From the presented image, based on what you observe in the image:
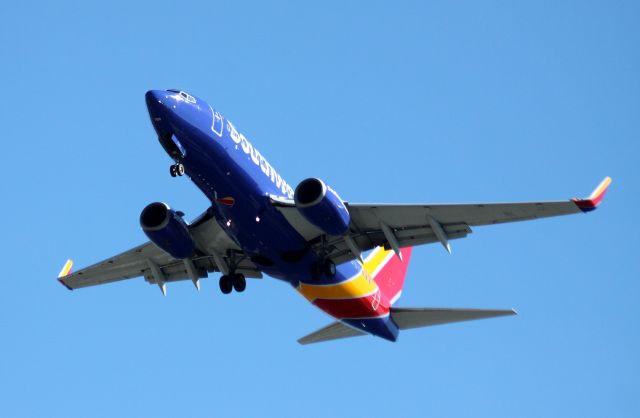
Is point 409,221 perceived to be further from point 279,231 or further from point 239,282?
point 239,282

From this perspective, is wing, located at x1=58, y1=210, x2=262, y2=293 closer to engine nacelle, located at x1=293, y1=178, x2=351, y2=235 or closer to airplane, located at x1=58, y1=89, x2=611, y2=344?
airplane, located at x1=58, y1=89, x2=611, y2=344

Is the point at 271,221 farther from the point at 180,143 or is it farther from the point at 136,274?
the point at 136,274

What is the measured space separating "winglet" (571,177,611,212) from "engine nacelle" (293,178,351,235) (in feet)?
23.8

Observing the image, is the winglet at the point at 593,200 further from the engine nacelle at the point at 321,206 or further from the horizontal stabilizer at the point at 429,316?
the engine nacelle at the point at 321,206

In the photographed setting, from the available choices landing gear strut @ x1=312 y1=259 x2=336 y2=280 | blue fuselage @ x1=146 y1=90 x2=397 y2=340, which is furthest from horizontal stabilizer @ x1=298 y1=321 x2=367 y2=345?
blue fuselage @ x1=146 y1=90 x2=397 y2=340

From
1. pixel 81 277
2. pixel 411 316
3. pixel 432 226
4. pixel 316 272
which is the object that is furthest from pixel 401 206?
pixel 81 277

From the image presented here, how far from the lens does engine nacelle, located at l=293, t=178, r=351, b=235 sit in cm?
3631

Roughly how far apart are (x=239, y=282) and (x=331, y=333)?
443cm

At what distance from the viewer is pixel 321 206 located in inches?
1428

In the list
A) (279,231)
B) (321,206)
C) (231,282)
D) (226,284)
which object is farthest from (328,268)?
(226,284)

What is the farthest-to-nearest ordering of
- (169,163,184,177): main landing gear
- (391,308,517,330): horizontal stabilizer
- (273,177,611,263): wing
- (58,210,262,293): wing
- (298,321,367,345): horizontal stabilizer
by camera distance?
(298,321,367,345): horizontal stabilizer → (58,210,262,293): wing → (391,308,517,330): horizontal stabilizer → (169,163,184,177): main landing gear → (273,177,611,263): wing

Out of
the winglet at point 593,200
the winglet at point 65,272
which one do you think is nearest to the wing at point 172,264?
the winglet at point 65,272

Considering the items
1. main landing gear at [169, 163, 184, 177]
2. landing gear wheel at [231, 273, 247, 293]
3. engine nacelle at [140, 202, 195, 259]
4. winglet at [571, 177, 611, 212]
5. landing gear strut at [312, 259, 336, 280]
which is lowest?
landing gear wheel at [231, 273, 247, 293]

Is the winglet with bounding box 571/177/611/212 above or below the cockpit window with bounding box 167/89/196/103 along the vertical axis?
above
